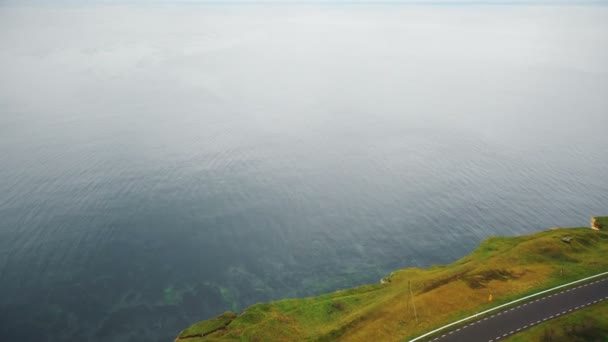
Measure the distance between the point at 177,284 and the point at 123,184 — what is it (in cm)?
5835

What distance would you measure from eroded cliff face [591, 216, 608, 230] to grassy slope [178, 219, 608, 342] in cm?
1570

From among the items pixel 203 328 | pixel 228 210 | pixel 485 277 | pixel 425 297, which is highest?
pixel 228 210

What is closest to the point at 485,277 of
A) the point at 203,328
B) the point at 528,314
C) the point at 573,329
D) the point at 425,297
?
the point at 528,314

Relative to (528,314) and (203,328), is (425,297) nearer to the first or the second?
(528,314)

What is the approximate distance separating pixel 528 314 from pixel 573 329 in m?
7.77

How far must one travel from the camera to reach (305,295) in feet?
348

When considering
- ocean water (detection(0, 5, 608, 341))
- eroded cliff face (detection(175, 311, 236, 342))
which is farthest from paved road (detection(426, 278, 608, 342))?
eroded cliff face (detection(175, 311, 236, 342))

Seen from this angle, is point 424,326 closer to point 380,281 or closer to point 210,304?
point 380,281

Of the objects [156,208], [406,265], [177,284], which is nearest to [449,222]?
[406,265]

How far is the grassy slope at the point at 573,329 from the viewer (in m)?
73.5

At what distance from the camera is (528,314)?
265ft

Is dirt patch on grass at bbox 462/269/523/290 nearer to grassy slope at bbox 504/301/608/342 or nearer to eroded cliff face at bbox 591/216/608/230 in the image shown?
grassy slope at bbox 504/301/608/342

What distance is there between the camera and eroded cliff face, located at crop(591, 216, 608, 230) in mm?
123925

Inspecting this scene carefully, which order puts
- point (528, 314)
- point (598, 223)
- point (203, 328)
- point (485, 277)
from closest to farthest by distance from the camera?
point (528, 314) < point (203, 328) < point (485, 277) < point (598, 223)
